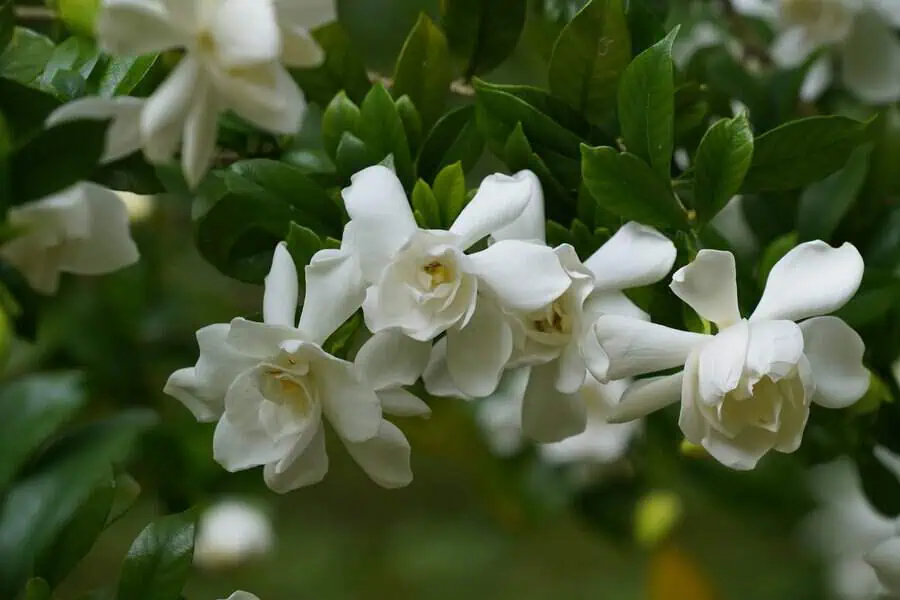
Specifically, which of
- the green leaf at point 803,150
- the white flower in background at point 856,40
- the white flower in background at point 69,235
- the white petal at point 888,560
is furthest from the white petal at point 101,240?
the white flower in background at point 856,40

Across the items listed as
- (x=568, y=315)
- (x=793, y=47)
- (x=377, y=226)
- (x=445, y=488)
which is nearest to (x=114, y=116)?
(x=377, y=226)

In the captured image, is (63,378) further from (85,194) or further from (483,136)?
(483,136)

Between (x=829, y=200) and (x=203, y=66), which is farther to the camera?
(x=829, y=200)

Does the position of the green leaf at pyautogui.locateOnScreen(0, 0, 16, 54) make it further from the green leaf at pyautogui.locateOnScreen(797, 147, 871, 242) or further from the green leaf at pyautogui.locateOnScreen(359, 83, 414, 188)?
the green leaf at pyautogui.locateOnScreen(797, 147, 871, 242)

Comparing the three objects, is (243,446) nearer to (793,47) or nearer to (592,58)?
(592,58)

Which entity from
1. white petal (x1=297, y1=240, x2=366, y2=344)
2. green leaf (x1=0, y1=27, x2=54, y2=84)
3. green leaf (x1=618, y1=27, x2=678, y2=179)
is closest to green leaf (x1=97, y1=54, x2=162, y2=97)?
green leaf (x1=0, y1=27, x2=54, y2=84)

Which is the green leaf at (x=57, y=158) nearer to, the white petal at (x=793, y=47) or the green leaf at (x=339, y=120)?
the green leaf at (x=339, y=120)
